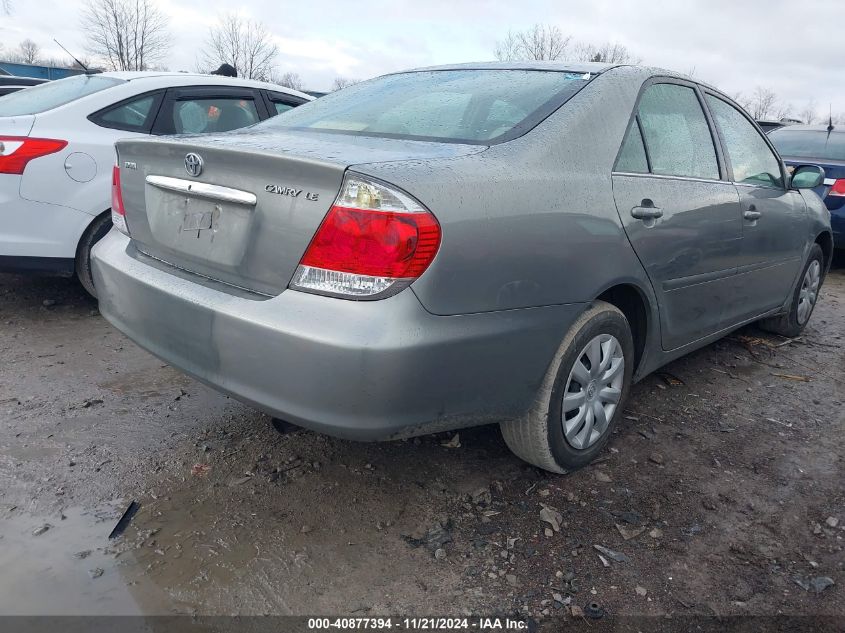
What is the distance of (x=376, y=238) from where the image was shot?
6.22 feet

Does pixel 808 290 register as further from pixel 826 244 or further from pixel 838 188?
pixel 838 188

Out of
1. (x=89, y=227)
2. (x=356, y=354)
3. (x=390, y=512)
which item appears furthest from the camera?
(x=89, y=227)

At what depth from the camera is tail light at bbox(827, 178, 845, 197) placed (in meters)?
6.80

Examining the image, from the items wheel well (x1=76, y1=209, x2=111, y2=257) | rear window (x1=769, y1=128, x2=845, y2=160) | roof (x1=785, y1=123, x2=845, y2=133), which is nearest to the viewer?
wheel well (x1=76, y1=209, x2=111, y2=257)

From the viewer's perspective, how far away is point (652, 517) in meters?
2.49

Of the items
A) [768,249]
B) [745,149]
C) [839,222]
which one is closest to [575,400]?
[768,249]

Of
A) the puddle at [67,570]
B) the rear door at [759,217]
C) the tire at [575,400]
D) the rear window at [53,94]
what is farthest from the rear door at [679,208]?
the rear window at [53,94]

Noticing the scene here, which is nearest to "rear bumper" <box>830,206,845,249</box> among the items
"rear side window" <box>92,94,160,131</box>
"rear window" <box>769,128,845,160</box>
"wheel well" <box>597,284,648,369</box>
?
"rear window" <box>769,128,845,160</box>

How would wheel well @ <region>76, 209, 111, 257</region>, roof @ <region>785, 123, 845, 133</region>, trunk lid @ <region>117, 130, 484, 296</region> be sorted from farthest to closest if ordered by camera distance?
1. roof @ <region>785, 123, 845, 133</region>
2. wheel well @ <region>76, 209, 111, 257</region>
3. trunk lid @ <region>117, 130, 484, 296</region>

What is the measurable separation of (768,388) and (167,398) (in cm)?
324

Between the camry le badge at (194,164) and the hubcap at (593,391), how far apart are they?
58.3 inches

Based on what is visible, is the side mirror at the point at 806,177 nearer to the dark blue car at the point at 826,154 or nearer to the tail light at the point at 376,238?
the dark blue car at the point at 826,154

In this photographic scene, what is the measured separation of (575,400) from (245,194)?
141 cm

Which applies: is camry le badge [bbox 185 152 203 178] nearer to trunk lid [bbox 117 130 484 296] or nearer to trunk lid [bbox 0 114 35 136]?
trunk lid [bbox 117 130 484 296]
